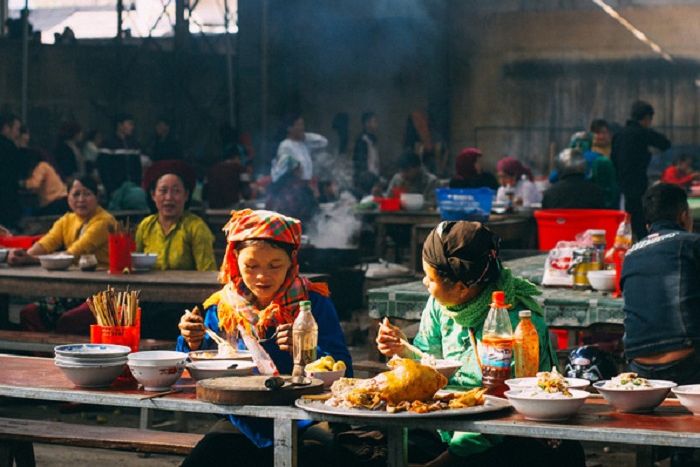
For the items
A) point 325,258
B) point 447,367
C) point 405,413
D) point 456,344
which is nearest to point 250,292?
point 456,344

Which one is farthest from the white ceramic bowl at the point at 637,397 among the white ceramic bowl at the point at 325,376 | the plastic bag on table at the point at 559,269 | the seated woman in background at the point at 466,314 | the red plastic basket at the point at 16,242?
the red plastic basket at the point at 16,242

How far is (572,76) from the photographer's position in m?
24.6

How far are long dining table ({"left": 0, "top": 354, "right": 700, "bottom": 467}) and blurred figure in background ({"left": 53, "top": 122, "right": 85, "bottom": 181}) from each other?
1403 cm

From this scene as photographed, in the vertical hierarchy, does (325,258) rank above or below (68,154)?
below

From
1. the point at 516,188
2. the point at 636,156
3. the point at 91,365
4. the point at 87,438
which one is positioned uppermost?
the point at 636,156

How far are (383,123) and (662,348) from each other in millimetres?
20404

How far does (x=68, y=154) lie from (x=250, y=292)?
1406 centimetres

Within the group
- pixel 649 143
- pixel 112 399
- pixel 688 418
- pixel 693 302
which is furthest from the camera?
pixel 649 143

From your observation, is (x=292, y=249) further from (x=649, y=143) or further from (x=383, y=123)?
(x=383, y=123)

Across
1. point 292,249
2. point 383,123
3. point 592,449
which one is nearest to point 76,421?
point 592,449

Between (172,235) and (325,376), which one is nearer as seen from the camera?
(325,376)

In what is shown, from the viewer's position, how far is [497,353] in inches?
172

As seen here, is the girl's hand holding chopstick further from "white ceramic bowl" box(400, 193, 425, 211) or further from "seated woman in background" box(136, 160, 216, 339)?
"white ceramic bowl" box(400, 193, 425, 211)

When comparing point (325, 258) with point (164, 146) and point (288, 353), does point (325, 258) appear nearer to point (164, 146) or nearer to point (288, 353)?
point (288, 353)
